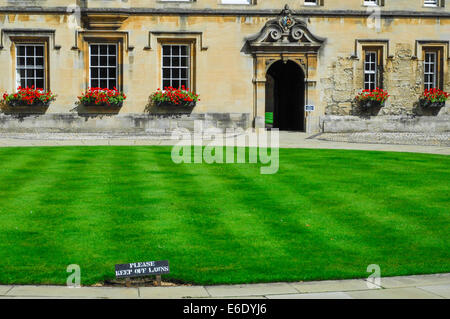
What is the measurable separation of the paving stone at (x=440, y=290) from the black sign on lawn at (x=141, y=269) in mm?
2451

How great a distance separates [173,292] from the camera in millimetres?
6355

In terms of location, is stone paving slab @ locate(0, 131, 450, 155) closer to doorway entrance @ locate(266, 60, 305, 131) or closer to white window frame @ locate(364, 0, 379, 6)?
doorway entrance @ locate(266, 60, 305, 131)

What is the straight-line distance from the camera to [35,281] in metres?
6.68

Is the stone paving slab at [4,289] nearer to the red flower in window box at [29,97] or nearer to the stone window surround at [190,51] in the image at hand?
the red flower in window box at [29,97]

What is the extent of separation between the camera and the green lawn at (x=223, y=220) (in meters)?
7.35

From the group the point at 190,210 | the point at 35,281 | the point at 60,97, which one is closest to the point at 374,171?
the point at 190,210

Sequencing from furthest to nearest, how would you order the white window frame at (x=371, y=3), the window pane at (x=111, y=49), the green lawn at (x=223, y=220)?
the white window frame at (x=371, y=3)
the window pane at (x=111, y=49)
the green lawn at (x=223, y=220)

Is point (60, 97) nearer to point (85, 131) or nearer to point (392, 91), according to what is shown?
point (85, 131)

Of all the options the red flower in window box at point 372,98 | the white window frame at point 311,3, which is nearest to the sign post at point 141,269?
the red flower in window box at point 372,98

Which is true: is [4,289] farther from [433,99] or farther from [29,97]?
[433,99]

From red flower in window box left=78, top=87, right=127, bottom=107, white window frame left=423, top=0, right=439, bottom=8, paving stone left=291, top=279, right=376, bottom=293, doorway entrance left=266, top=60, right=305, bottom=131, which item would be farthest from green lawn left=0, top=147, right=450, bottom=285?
white window frame left=423, top=0, right=439, bottom=8

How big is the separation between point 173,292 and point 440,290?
2.46 meters

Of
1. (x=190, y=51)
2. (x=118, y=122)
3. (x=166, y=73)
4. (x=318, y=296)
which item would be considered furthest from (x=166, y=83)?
(x=318, y=296)

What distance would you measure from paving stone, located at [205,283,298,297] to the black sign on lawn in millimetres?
481
